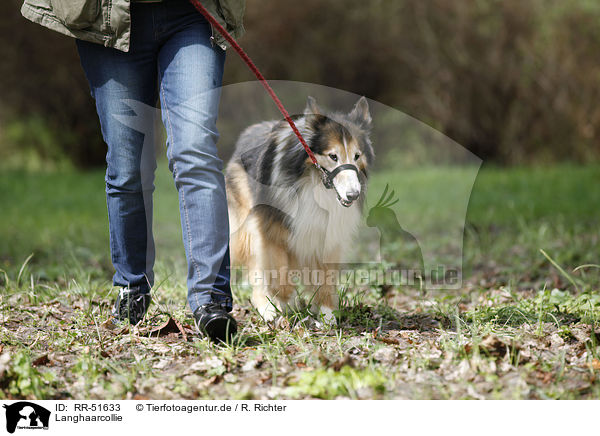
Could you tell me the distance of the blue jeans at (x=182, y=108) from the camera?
2590mm

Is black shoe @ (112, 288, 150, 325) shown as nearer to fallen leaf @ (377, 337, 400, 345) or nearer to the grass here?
the grass

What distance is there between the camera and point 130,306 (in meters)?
2.94

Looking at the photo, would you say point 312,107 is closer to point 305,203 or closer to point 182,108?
point 305,203

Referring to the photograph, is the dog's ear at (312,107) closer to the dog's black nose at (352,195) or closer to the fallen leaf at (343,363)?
the dog's black nose at (352,195)

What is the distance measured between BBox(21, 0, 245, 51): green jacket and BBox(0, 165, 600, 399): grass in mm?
1282

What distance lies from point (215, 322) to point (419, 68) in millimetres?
9461

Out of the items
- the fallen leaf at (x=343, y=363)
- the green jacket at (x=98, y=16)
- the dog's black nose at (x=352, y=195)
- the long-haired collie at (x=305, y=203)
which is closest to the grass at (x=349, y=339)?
the fallen leaf at (x=343, y=363)

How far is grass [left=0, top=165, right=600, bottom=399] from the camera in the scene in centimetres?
224

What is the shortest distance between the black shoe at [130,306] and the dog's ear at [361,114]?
1.41m

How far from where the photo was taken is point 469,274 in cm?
456
